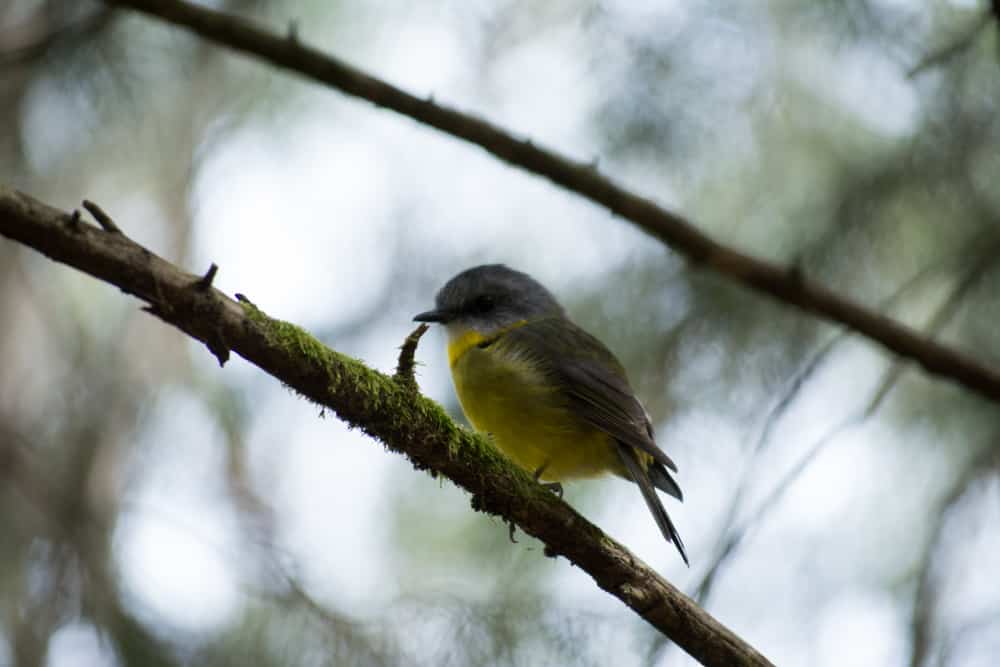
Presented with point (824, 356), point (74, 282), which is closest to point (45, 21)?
point (74, 282)

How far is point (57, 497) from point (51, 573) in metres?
0.38

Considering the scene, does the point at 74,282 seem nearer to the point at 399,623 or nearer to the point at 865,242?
the point at 399,623

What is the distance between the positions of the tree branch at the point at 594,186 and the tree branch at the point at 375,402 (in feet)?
4.23

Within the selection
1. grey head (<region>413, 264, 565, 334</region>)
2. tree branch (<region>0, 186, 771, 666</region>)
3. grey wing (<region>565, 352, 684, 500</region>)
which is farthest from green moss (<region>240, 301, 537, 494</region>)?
grey head (<region>413, 264, 565, 334</region>)

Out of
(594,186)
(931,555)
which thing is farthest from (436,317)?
(931,555)

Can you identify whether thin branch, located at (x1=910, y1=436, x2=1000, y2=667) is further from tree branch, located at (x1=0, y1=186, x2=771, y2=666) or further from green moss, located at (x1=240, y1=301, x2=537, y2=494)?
Answer: green moss, located at (x1=240, y1=301, x2=537, y2=494)

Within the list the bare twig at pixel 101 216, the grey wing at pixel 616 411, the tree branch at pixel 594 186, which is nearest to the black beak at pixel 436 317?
the grey wing at pixel 616 411

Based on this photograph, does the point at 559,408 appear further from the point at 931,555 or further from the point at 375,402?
the point at 931,555

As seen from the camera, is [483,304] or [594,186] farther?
[483,304]

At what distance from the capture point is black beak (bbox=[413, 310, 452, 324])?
4.80m

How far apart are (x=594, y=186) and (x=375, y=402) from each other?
162cm

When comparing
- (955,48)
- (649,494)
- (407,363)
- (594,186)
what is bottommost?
(407,363)

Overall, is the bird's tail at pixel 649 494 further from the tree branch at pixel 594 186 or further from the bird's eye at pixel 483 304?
the bird's eye at pixel 483 304

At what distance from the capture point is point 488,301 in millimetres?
4898
